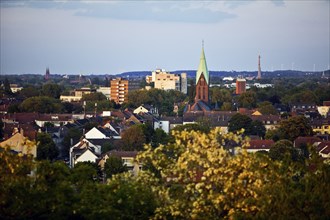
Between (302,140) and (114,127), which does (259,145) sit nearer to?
(302,140)

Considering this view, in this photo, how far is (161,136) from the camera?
68688 millimetres

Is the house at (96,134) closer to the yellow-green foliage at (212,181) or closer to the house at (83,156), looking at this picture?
the house at (83,156)

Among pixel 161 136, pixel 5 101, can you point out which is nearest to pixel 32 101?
pixel 5 101

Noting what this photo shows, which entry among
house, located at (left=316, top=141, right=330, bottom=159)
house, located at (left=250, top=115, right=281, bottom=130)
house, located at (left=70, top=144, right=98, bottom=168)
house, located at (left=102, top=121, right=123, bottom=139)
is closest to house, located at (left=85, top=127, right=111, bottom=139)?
house, located at (left=102, top=121, right=123, bottom=139)

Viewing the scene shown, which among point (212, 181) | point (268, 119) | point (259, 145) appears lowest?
point (268, 119)

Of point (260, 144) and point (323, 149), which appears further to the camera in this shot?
point (260, 144)

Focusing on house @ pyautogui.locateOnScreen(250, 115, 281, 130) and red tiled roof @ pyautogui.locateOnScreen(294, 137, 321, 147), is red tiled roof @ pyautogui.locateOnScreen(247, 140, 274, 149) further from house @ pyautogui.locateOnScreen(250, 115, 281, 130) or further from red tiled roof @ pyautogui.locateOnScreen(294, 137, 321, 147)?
house @ pyautogui.locateOnScreen(250, 115, 281, 130)

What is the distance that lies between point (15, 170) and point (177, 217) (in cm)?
437

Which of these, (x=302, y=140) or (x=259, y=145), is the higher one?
(x=302, y=140)

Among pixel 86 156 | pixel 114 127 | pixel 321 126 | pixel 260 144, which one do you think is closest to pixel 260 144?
pixel 260 144

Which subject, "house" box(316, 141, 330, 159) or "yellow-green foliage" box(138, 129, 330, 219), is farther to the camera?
"house" box(316, 141, 330, 159)

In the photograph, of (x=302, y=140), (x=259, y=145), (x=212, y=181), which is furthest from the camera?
(x=302, y=140)

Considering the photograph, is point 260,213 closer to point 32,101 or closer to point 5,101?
point 32,101

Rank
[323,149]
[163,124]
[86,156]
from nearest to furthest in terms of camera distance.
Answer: [86,156] → [323,149] → [163,124]
